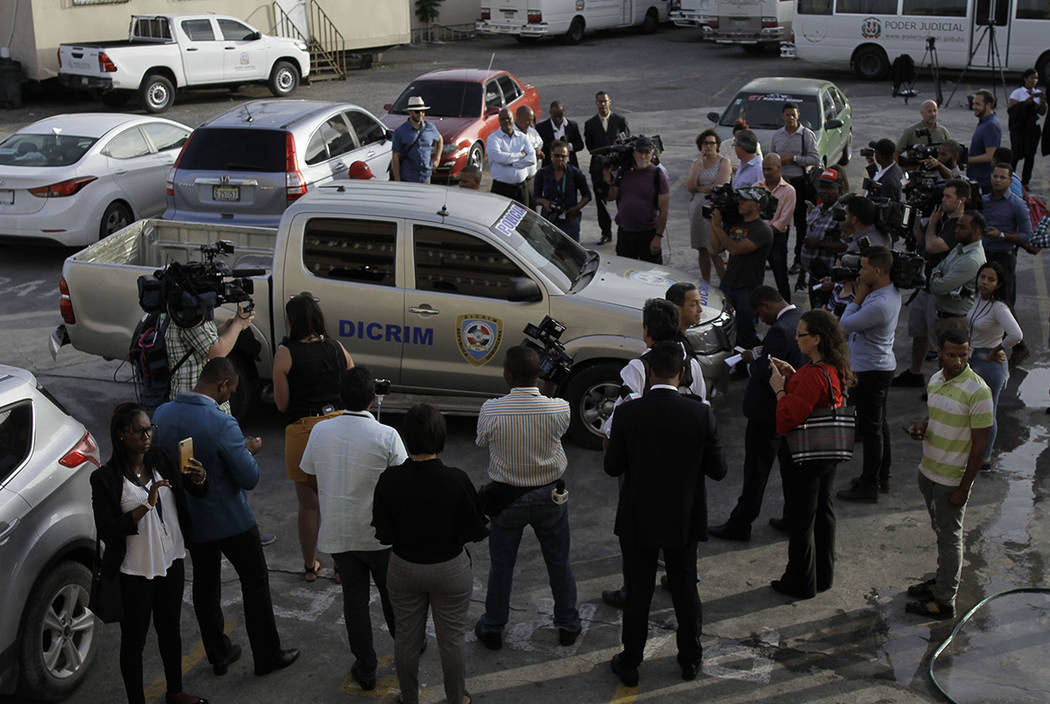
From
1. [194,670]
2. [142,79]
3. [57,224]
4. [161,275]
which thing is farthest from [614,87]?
[194,670]

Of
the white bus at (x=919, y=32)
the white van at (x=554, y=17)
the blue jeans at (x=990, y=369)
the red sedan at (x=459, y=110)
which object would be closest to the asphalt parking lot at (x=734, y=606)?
the blue jeans at (x=990, y=369)

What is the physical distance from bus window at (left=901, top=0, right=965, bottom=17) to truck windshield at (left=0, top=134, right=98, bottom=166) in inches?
724

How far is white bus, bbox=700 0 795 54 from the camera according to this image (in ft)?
94.3

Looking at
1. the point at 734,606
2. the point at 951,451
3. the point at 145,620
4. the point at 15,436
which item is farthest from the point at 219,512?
the point at 951,451

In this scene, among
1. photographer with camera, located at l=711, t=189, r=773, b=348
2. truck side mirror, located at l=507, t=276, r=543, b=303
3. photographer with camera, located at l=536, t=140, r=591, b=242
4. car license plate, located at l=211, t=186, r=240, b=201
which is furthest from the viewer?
car license plate, located at l=211, t=186, r=240, b=201

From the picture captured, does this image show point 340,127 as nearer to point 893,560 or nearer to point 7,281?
point 7,281

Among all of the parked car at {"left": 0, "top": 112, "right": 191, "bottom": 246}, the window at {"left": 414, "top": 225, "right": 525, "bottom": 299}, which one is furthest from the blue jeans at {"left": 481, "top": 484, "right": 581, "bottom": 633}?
the parked car at {"left": 0, "top": 112, "right": 191, "bottom": 246}

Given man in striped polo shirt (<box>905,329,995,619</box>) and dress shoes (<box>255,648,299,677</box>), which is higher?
man in striped polo shirt (<box>905,329,995,619</box>)

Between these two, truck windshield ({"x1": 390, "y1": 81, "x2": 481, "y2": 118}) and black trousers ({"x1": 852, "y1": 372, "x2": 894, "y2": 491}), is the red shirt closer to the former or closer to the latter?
black trousers ({"x1": 852, "y1": 372, "x2": 894, "y2": 491})

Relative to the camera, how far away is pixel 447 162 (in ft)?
51.2

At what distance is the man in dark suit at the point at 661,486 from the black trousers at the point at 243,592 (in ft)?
6.03

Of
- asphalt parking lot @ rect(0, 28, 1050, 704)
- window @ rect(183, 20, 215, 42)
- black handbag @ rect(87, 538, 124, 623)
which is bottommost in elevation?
asphalt parking lot @ rect(0, 28, 1050, 704)

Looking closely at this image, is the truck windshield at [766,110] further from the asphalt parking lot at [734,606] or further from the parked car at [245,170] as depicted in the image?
the parked car at [245,170]

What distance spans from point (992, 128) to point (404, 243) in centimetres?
833
